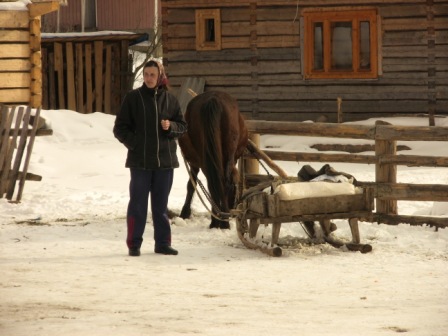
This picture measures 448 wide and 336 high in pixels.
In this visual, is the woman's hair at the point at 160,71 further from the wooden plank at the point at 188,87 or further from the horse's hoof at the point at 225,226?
the wooden plank at the point at 188,87

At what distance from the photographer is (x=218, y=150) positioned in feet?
34.3

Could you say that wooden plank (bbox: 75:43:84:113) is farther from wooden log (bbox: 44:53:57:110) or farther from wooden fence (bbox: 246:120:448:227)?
wooden fence (bbox: 246:120:448:227)

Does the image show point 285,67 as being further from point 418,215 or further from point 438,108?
point 418,215

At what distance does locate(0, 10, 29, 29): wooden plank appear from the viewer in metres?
16.5

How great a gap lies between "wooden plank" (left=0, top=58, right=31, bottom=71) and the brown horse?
610cm

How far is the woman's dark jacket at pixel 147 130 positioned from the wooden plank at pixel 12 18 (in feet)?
26.3

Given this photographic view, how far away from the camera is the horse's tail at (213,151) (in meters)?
10.4

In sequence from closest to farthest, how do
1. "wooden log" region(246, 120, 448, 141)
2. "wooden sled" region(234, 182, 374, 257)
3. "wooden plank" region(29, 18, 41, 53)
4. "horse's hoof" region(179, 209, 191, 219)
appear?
"wooden sled" region(234, 182, 374, 257), "wooden log" region(246, 120, 448, 141), "horse's hoof" region(179, 209, 191, 219), "wooden plank" region(29, 18, 41, 53)

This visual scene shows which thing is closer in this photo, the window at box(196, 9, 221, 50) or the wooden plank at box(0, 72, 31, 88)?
the wooden plank at box(0, 72, 31, 88)

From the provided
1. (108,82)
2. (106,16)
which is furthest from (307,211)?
(106,16)

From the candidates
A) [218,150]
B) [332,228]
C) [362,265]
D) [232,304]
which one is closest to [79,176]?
[218,150]

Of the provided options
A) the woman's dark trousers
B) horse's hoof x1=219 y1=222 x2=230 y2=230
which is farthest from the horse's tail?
the woman's dark trousers

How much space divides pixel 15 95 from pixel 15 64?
0.49 meters

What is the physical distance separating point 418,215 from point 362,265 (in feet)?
7.84
